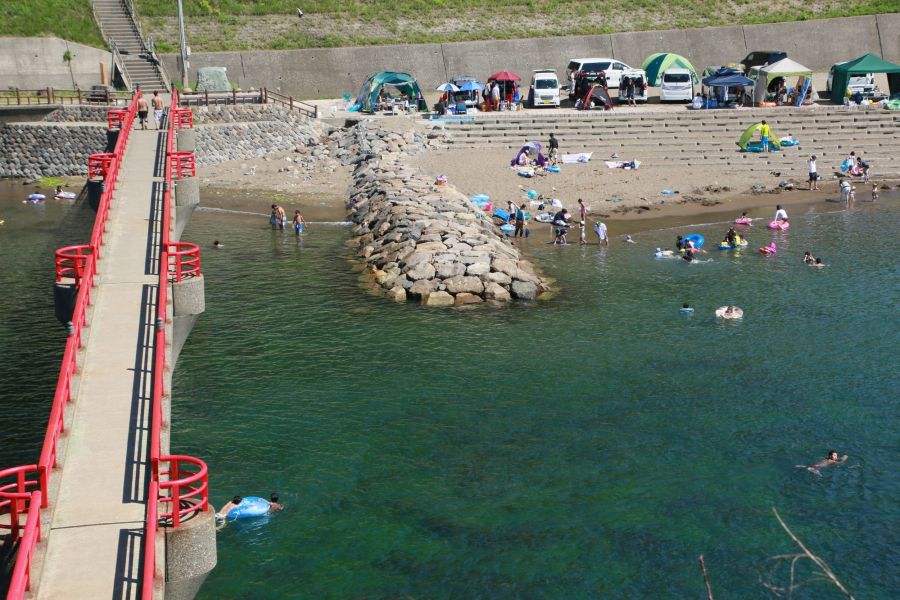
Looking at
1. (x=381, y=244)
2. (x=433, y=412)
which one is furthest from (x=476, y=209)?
(x=433, y=412)

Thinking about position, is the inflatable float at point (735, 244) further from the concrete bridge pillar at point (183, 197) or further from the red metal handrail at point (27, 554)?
the red metal handrail at point (27, 554)

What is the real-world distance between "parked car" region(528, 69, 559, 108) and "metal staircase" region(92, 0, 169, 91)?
1968cm

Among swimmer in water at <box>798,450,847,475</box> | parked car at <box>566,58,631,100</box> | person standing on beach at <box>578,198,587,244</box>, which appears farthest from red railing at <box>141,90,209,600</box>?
parked car at <box>566,58,631,100</box>

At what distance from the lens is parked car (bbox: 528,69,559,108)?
5703 cm

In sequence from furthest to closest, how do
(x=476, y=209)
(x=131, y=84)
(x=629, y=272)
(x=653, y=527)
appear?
(x=131, y=84)
(x=476, y=209)
(x=629, y=272)
(x=653, y=527)

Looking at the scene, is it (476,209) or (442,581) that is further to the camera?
(476,209)

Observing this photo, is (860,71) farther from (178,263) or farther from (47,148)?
(178,263)

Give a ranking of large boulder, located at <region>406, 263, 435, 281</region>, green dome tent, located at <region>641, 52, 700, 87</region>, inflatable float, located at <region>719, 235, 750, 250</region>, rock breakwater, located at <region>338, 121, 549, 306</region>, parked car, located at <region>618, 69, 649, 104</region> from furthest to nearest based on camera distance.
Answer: green dome tent, located at <region>641, 52, 700, 87</region> < parked car, located at <region>618, 69, 649, 104</region> < inflatable float, located at <region>719, 235, 750, 250</region> < large boulder, located at <region>406, 263, 435, 281</region> < rock breakwater, located at <region>338, 121, 549, 306</region>

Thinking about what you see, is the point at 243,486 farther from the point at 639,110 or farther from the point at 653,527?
the point at 639,110

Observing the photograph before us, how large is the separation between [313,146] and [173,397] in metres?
30.0

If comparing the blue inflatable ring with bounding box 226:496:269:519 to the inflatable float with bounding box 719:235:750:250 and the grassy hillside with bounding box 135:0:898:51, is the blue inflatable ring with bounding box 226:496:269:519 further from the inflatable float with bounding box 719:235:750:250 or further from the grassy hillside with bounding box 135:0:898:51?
the grassy hillside with bounding box 135:0:898:51

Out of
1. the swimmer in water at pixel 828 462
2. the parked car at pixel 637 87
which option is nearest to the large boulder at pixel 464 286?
the swimmer in water at pixel 828 462

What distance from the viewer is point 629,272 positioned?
1444 inches

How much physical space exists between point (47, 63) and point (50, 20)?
299 centimetres
